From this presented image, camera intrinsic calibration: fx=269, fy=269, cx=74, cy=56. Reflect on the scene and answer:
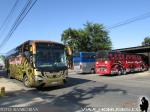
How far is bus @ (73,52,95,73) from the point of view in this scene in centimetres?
3334

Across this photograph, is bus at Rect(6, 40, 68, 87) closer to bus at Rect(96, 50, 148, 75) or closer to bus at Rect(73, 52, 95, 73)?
bus at Rect(96, 50, 148, 75)

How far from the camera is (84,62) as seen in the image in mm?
33625

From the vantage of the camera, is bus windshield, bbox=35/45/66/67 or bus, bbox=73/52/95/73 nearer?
bus windshield, bbox=35/45/66/67

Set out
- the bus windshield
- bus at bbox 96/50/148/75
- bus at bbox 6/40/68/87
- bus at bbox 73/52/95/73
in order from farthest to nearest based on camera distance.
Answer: bus at bbox 73/52/95/73, bus at bbox 96/50/148/75, the bus windshield, bus at bbox 6/40/68/87

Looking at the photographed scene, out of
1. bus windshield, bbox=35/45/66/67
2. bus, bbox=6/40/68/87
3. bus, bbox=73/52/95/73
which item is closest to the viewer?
bus, bbox=6/40/68/87

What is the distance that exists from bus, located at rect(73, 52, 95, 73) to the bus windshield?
49.3ft

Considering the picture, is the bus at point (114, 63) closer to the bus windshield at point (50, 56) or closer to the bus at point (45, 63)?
the bus at point (45, 63)

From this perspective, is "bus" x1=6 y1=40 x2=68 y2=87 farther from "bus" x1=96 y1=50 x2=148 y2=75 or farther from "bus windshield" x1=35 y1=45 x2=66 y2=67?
"bus" x1=96 y1=50 x2=148 y2=75

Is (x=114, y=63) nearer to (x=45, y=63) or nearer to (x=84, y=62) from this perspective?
(x=84, y=62)

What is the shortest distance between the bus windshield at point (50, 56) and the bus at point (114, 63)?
10.8 meters

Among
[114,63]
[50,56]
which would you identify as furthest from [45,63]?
[114,63]

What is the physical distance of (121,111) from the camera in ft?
33.0

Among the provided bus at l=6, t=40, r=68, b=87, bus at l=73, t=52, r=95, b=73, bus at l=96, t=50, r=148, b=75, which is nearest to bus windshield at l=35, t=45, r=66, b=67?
bus at l=6, t=40, r=68, b=87

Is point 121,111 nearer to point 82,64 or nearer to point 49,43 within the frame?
point 49,43
